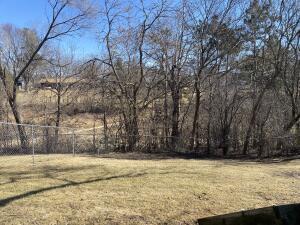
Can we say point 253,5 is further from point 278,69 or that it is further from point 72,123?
point 72,123

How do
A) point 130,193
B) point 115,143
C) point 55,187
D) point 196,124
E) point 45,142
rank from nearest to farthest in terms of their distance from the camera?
point 130,193
point 55,187
point 45,142
point 196,124
point 115,143

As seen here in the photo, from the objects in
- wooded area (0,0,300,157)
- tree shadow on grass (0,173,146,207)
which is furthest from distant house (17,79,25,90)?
tree shadow on grass (0,173,146,207)

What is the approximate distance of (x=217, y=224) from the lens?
562 cm

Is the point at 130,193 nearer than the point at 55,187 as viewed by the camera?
Yes

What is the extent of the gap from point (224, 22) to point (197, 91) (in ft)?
11.9

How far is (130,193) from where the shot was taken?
7.96 m

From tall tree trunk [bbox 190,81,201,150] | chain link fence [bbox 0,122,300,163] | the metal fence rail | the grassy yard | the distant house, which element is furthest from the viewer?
the distant house

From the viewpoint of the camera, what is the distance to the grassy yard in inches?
259

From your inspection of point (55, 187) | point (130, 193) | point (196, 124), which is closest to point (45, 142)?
point (196, 124)

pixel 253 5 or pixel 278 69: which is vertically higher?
pixel 253 5

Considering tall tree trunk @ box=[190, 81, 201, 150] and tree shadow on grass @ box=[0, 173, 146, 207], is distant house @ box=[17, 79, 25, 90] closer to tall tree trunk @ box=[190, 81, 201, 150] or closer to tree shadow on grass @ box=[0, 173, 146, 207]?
tall tree trunk @ box=[190, 81, 201, 150]

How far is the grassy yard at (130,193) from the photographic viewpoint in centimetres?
657

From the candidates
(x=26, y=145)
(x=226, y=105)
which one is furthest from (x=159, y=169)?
(x=226, y=105)

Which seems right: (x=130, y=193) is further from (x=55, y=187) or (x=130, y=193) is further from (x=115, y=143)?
(x=115, y=143)
